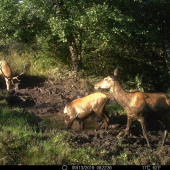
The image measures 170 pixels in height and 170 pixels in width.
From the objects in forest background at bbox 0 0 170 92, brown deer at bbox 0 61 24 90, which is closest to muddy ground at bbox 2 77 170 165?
brown deer at bbox 0 61 24 90

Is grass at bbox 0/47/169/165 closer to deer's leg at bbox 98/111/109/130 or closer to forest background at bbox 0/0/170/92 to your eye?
deer's leg at bbox 98/111/109/130

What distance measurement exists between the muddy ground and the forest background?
1833mm

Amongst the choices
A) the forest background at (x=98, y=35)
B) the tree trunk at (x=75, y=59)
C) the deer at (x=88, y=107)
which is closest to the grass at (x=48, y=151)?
the deer at (x=88, y=107)

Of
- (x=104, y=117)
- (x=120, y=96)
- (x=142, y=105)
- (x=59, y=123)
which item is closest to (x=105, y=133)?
(x=104, y=117)

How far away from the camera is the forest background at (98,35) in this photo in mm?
10898

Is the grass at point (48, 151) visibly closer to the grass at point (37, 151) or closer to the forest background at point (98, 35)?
the grass at point (37, 151)

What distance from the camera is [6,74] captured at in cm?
1361

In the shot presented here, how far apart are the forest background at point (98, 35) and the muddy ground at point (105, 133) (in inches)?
72.2

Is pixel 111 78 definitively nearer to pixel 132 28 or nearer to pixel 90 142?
pixel 90 142

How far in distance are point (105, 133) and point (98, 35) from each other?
16.3ft

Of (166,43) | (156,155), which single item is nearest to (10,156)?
(156,155)

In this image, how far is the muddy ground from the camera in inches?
230

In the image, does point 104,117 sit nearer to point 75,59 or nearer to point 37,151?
point 37,151

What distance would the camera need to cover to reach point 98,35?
35.6 feet
